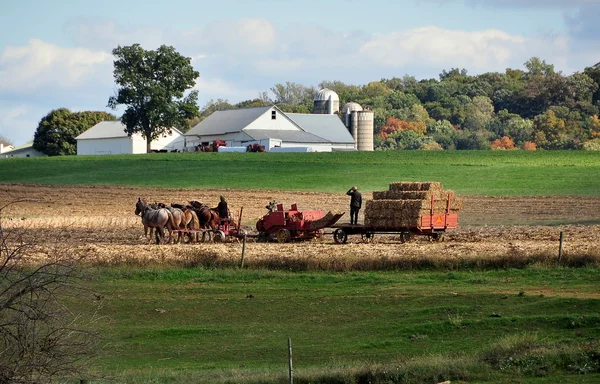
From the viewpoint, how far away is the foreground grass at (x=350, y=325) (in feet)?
52.8

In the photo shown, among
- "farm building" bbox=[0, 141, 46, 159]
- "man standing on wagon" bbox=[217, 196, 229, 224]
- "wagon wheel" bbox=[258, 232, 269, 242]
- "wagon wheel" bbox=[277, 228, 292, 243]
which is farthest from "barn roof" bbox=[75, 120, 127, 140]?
"wagon wheel" bbox=[277, 228, 292, 243]

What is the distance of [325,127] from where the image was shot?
111750 mm

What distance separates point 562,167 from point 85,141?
61297 mm

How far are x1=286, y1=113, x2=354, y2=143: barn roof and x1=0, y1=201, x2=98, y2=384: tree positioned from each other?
9546 cm

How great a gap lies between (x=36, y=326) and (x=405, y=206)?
20325 millimetres

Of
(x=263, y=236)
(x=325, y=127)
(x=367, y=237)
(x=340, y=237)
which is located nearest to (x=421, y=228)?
(x=367, y=237)

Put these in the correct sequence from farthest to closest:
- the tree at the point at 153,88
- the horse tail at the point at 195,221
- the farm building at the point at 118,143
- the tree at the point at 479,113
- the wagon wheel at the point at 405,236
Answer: the tree at the point at 479,113, the farm building at the point at 118,143, the tree at the point at 153,88, the horse tail at the point at 195,221, the wagon wheel at the point at 405,236

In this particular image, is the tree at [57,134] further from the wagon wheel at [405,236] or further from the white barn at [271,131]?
the wagon wheel at [405,236]

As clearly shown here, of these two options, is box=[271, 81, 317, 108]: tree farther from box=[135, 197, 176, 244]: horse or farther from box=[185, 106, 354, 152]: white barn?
box=[135, 197, 176, 244]: horse

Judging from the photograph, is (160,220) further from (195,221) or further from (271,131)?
(271,131)

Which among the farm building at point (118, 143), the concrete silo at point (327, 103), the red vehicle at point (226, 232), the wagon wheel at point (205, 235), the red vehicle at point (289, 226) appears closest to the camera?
the red vehicle at point (289, 226)

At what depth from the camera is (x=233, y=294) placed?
23.8 meters

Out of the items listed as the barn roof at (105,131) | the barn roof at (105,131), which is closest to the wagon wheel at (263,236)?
the barn roof at (105,131)

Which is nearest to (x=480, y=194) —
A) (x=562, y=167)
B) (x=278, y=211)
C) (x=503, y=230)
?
(x=562, y=167)
